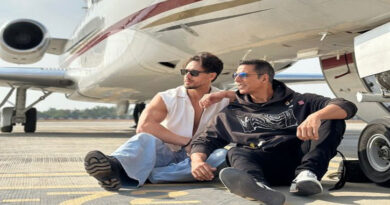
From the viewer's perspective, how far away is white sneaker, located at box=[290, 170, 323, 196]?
246cm

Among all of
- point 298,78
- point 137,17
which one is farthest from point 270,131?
point 298,78

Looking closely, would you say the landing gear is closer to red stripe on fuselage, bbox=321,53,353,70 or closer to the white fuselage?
the white fuselage

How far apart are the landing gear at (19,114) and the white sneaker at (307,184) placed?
437 inches

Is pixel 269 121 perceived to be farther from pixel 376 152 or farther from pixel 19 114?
pixel 19 114

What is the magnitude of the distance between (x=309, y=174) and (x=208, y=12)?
290 centimetres

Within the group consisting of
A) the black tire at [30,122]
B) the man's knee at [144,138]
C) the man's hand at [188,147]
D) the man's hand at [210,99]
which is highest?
the man's hand at [210,99]

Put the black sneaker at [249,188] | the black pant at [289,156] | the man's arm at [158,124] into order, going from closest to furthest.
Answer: the black sneaker at [249,188] → the black pant at [289,156] → the man's arm at [158,124]

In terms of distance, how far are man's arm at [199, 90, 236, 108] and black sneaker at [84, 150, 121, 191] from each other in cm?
72

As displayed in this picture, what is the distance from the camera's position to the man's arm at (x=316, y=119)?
250 cm


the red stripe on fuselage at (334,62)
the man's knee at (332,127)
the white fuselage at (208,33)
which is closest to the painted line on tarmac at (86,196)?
the man's knee at (332,127)

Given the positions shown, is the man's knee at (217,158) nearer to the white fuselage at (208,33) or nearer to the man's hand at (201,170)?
the man's hand at (201,170)

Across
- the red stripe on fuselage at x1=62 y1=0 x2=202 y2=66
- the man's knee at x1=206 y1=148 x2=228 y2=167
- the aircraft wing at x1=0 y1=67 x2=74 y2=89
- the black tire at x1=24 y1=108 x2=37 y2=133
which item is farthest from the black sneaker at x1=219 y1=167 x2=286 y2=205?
the black tire at x1=24 y1=108 x2=37 y2=133

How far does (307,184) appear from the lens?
2467 mm

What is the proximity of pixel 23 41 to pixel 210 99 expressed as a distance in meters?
9.23
